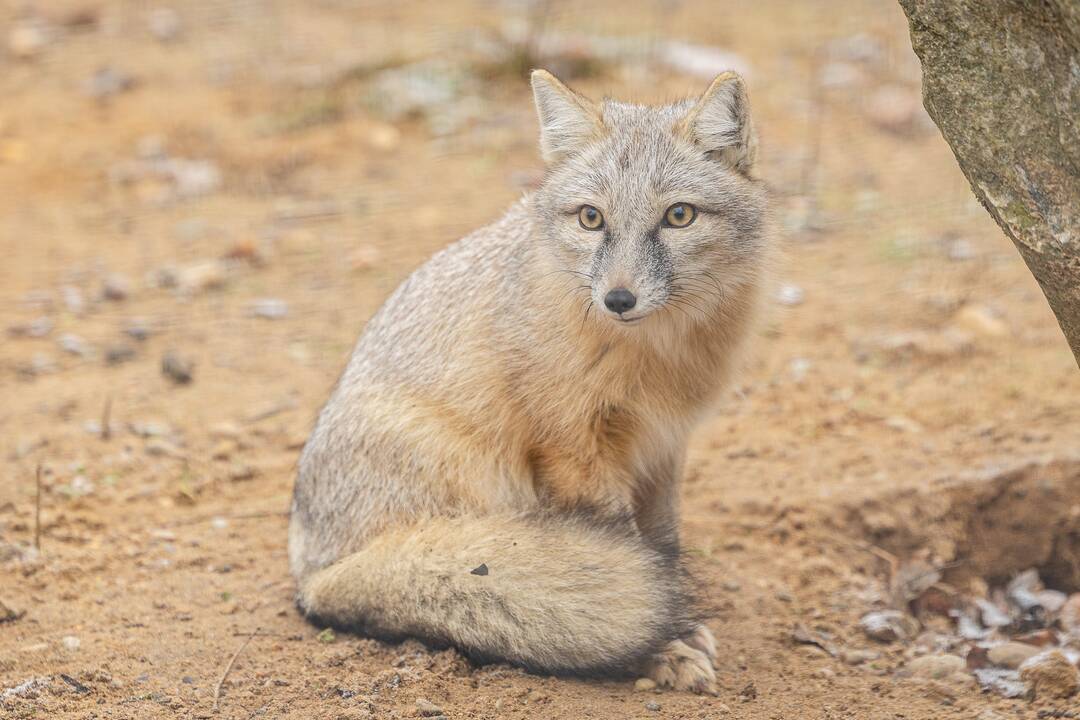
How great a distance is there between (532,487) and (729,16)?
29.4 feet

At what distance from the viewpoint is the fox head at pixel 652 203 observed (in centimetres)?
439

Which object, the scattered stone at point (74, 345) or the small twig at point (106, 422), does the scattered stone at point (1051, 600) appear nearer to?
the small twig at point (106, 422)

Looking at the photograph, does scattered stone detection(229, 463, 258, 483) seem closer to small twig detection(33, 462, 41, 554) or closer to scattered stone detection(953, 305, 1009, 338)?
small twig detection(33, 462, 41, 554)

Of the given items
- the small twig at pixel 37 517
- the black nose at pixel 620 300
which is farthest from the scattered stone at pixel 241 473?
the black nose at pixel 620 300

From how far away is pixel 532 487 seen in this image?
487 cm

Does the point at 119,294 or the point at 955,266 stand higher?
the point at 955,266

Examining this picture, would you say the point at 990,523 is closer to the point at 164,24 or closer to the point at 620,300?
the point at 620,300

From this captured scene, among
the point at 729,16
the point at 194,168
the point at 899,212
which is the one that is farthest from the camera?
the point at 729,16

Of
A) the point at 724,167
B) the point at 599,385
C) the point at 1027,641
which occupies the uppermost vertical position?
the point at 724,167

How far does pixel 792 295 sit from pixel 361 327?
9.16 feet

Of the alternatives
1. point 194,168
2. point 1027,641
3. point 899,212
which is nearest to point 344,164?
point 194,168

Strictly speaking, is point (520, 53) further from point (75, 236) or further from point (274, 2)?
→ point (75, 236)

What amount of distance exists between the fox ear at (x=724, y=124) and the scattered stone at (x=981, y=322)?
3.00 metres

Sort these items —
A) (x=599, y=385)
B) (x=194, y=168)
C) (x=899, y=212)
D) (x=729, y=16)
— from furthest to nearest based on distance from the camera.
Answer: (x=729, y=16) < (x=194, y=168) < (x=899, y=212) < (x=599, y=385)
